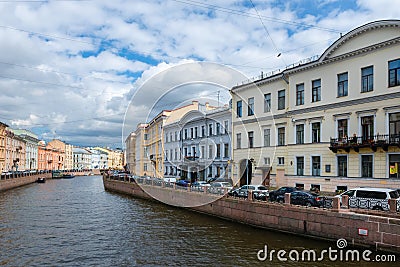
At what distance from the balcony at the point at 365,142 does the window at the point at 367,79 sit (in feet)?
10.8

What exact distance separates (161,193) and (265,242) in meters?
15.2

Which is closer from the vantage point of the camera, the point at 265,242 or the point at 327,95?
the point at 265,242

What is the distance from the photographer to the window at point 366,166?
24511mm

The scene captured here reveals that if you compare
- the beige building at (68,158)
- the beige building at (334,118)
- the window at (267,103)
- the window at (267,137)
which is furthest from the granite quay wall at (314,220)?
the beige building at (68,158)

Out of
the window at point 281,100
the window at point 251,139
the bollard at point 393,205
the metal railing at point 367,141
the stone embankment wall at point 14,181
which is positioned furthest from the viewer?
the stone embankment wall at point 14,181

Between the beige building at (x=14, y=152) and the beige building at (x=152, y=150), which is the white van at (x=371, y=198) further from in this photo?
the beige building at (x=14, y=152)

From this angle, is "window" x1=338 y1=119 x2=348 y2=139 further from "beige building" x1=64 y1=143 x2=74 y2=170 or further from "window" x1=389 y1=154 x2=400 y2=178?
"beige building" x1=64 y1=143 x2=74 y2=170

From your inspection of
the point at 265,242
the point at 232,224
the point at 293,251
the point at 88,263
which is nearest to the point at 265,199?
the point at 232,224

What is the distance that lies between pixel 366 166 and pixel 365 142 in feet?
5.81

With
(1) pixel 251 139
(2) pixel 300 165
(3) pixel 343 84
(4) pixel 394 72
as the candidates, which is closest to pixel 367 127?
(3) pixel 343 84

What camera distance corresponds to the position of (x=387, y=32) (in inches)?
931

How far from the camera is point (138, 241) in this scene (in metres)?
17.7

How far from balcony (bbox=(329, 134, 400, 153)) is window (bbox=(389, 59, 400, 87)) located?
3.35 metres

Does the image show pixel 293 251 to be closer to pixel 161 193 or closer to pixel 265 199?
pixel 265 199
